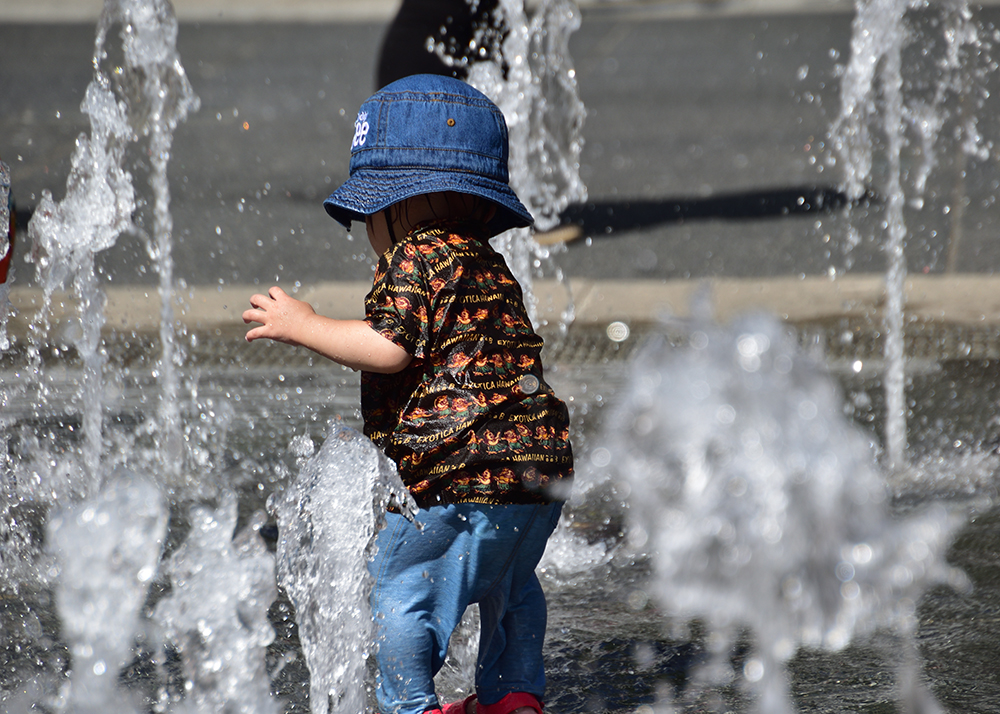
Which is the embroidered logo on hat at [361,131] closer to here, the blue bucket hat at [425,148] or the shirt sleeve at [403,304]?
the blue bucket hat at [425,148]

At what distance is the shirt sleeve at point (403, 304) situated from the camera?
2.00 metres

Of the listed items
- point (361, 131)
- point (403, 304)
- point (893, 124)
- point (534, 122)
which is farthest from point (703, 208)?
point (403, 304)

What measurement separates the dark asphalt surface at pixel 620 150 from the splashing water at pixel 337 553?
324 cm

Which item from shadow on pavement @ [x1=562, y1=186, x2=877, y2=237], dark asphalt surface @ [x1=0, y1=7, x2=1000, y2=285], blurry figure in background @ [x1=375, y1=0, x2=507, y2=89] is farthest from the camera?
shadow on pavement @ [x1=562, y1=186, x2=877, y2=237]

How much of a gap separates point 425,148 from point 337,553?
0.82 metres

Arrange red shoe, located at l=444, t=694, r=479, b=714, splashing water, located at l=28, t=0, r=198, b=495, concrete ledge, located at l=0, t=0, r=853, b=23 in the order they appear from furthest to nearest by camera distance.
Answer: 1. concrete ledge, located at l=0, t=0, r=853, b=23
2. splashing water, located at l=28, t=0, r=198, b=495
3. red shoe, located at l=444, t=694, r=479, b=714

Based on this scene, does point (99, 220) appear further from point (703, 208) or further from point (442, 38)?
point (703, 208)

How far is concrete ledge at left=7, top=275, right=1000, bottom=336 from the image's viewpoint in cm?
496

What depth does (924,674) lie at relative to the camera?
8.16 ft

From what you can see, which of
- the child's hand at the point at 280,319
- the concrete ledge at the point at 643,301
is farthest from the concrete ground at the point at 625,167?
the child's hand at the point at 280,319

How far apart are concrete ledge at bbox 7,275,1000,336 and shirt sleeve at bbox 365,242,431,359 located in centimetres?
296

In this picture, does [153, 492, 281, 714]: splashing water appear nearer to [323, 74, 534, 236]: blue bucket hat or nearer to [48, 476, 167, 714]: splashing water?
[48, 476, 167, 714]: splashing water

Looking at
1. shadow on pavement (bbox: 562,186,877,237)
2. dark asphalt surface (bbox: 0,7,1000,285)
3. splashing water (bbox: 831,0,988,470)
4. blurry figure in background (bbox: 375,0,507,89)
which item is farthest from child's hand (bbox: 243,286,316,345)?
shadow on pavement (bbox: 562,186,877,237)

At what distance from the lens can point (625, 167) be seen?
7.79 metres
